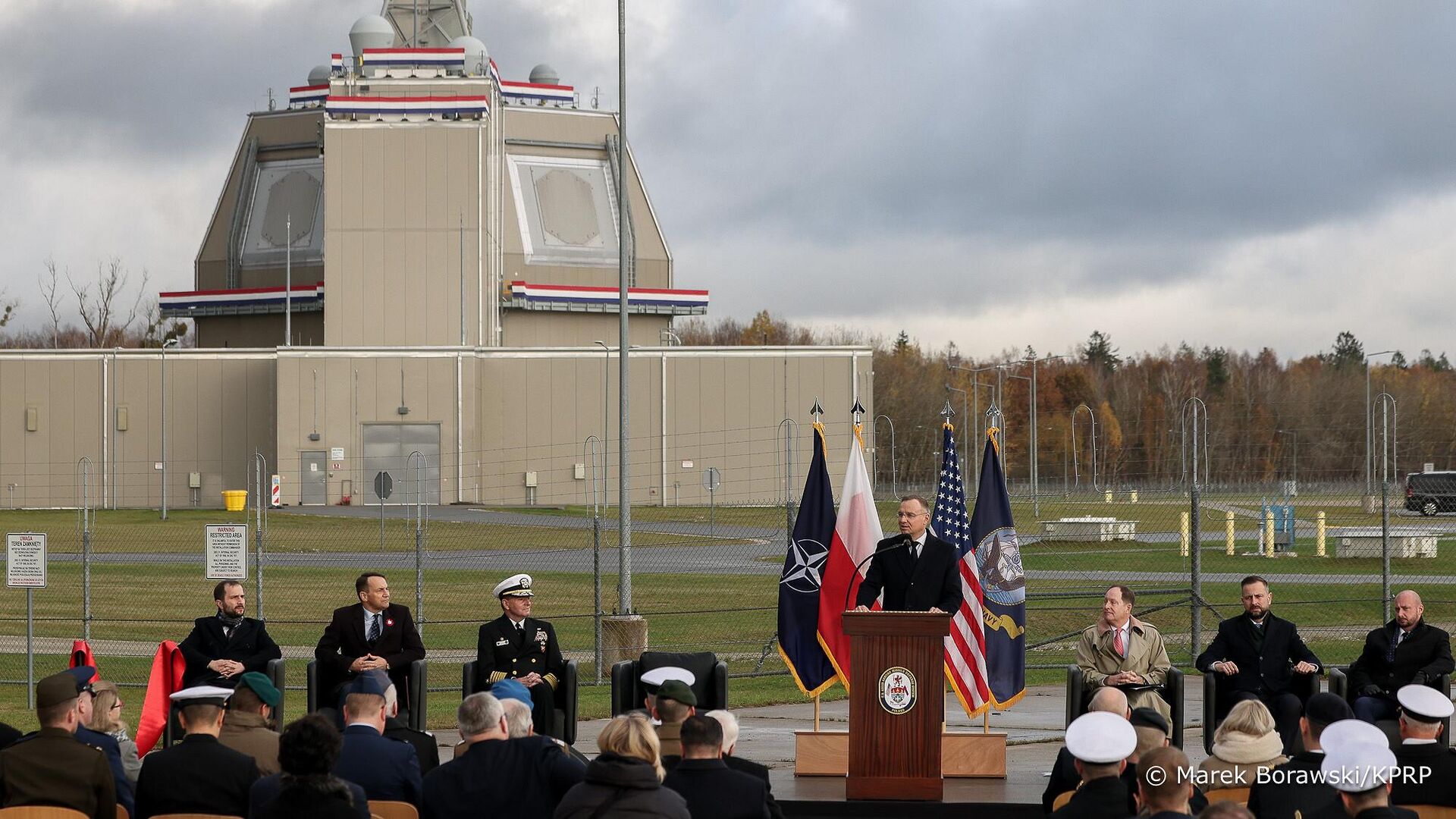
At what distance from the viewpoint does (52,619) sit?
81.8 feet

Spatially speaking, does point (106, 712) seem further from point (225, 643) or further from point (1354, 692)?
point (1354, 692)

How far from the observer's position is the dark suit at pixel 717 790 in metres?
7.59

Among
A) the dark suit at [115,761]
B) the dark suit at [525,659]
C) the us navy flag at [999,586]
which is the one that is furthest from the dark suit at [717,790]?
the us navy flag at [999,586]

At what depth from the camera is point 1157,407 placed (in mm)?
106812

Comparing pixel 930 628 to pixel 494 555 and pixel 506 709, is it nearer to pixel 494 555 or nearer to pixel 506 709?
pixel 506 709

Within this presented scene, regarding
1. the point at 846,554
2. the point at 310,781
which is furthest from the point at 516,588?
the point at 310,781

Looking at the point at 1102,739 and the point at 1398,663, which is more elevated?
the point at 1102,739

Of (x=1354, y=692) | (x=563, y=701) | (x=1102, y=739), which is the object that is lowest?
(x=563, y=701)

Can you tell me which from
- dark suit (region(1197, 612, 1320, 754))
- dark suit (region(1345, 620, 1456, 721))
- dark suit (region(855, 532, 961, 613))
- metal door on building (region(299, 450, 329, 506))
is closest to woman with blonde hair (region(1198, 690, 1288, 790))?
dark suit (region(1197, 612, 1320, 754))

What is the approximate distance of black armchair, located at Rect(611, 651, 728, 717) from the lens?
1192 centimetres

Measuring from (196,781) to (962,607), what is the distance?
748 centimetres

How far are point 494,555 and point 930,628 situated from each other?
2624 cm

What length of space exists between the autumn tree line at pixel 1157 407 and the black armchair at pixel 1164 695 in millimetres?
19227

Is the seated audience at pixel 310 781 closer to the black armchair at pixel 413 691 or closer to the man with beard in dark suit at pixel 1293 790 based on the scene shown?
the man with beard in dark suit at pixel 1293 790
